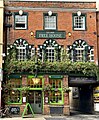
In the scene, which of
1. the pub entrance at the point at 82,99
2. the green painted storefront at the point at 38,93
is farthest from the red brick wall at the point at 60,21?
the pub entrance at the point at 82,99

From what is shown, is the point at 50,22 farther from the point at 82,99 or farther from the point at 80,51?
the point at 82,99

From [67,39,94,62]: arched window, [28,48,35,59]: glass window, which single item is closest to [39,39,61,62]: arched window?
[28,48,35,59]: glass window

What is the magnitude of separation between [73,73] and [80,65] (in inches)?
37.4

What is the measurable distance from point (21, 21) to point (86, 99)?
10829 mm

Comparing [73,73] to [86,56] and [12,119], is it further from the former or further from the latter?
[12,119]

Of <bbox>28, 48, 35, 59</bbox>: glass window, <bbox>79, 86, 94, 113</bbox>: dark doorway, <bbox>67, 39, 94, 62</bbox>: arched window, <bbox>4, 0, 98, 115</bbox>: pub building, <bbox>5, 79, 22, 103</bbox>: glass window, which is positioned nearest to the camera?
<bbox>5, 79, 22, 103</bbox>: glass window

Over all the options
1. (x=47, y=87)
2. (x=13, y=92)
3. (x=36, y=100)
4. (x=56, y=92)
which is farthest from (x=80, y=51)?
(x=13, y=92)

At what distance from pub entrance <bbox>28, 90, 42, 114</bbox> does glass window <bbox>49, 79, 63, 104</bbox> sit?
1.01 meters

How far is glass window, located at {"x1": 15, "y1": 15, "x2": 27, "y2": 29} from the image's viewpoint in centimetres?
2942

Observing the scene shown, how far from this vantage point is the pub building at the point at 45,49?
27953 millimetres

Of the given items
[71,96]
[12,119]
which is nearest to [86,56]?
[12,119]

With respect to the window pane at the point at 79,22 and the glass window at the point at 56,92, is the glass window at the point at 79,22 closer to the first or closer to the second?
the window pane at the point at 79,22

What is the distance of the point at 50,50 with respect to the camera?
2927 cm

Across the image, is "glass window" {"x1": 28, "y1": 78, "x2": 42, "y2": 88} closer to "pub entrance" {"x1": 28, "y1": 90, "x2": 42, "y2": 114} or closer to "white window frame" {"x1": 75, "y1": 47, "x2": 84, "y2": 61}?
"pub entrance" {"x1": 28, "y1": 90, "x2": 42, "y2": 114}
